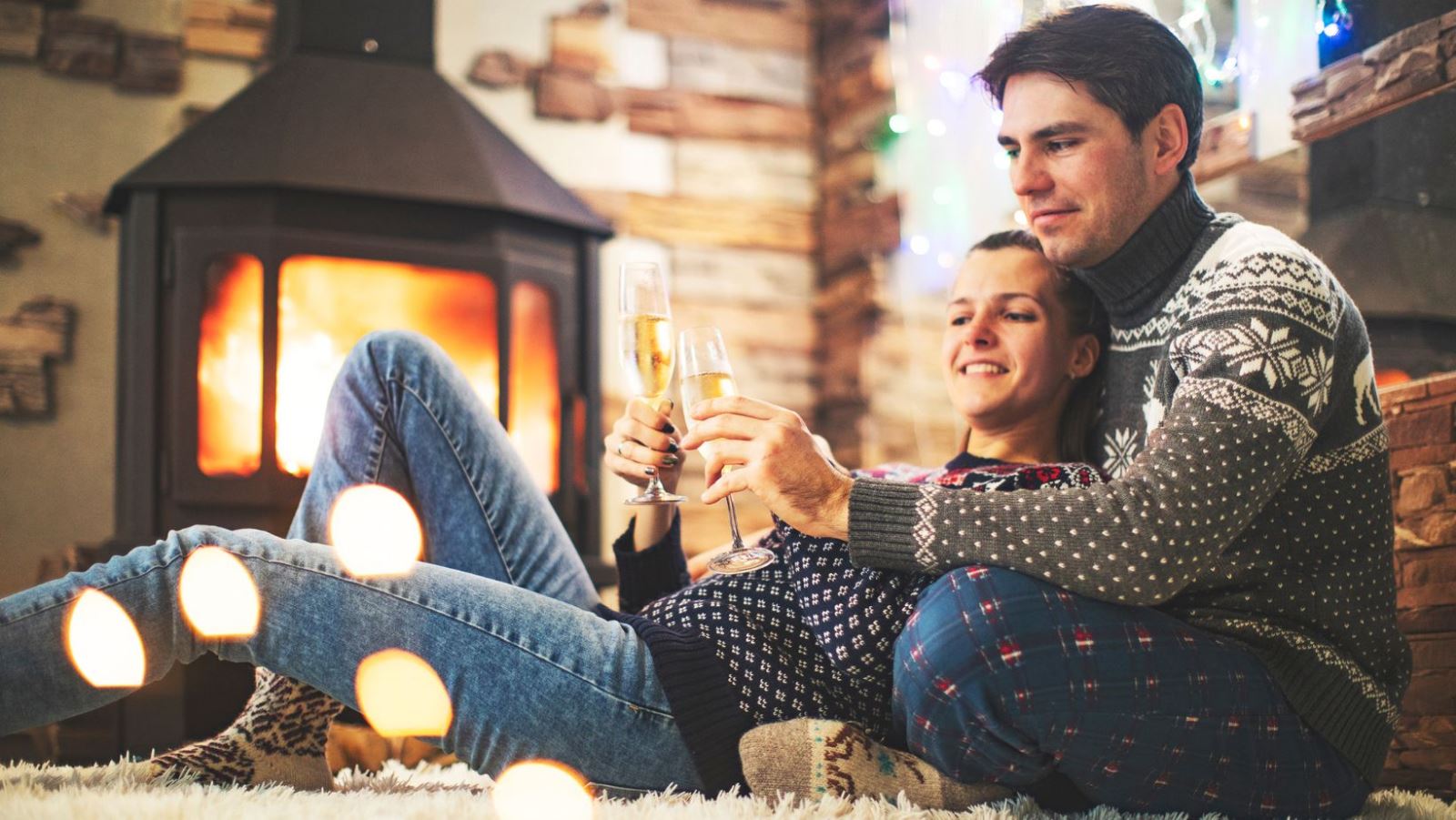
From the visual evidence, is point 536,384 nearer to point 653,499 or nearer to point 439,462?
point 439,462

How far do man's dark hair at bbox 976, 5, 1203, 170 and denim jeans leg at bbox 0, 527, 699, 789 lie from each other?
34.9 inches

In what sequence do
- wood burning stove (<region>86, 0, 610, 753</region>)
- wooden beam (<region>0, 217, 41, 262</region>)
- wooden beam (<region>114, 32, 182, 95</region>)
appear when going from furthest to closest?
wooden beam (<region>114, 32, 182, 95</region>) < wooden beam (<region>0, 217, 41, 262</region>) < wood burning stove (<region>86, 0, 610, 753</region>)

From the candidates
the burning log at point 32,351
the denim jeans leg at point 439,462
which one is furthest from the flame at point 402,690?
the burning log at point 32,351

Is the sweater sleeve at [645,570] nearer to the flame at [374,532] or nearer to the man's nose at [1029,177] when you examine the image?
the flame at [374,532]

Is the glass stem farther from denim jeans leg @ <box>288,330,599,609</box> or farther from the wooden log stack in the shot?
the wooden log stack

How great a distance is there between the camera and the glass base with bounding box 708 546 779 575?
1339mm

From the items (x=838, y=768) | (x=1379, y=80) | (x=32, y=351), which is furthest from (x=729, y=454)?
(x=32, y=351)

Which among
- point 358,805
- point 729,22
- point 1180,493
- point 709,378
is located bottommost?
point 358,805

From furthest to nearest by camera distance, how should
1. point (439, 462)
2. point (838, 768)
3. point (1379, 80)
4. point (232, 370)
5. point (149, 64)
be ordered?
point (149, 64), point (232, 370), point (1379, 80), point (439, 462), point (838, 768)

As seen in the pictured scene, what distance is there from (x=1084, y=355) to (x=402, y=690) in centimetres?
103

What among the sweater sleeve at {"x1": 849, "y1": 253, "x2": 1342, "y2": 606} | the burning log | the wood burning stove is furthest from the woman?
the burning log

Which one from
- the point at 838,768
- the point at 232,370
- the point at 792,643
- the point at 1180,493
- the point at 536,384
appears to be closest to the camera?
the point at 1180,493

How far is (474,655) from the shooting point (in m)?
1.33

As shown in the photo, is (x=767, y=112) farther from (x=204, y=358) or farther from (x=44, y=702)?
(x=44, y=702)
